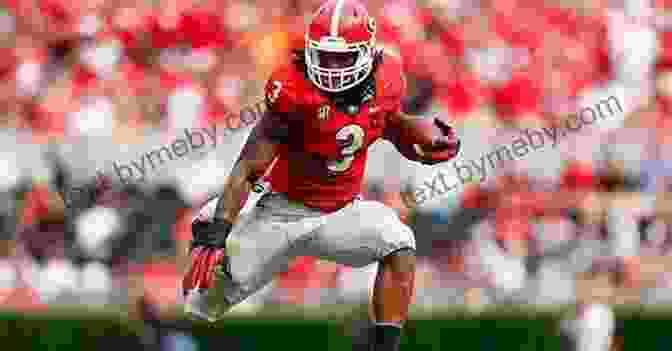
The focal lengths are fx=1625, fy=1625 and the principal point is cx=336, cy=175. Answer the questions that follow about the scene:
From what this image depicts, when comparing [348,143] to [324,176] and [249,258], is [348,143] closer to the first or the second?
[324,176]

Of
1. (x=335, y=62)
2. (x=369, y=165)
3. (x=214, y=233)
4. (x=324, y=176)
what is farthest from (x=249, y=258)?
(x=369, y=165)

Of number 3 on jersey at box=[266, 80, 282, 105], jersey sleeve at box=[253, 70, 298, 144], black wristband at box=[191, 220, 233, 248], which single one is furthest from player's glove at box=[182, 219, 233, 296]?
number 3 on jersey at box=[266, 80, 282, 105]

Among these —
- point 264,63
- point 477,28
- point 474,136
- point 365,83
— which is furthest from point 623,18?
point 365,83

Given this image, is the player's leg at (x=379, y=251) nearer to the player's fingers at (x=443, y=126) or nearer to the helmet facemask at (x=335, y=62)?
the player's fingers at (x=443, y=126)

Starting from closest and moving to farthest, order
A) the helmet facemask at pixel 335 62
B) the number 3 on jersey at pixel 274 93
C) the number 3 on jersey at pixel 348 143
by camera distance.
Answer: the helmet facemask at pixel 335 62
the number 3 on jersey at pixel 274 93
the number 3 on jersey at pixel 348 143

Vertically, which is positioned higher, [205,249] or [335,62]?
[335,62]

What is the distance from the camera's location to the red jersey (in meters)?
5.50

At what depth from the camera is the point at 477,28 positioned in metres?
9.44

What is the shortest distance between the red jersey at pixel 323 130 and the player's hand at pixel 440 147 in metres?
0.16

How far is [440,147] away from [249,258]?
2.87 ft

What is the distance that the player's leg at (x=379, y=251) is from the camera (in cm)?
579

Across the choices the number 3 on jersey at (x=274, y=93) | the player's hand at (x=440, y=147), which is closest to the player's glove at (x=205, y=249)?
the number 3 on jersey at (x=274, y=93)

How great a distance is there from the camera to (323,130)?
559cm

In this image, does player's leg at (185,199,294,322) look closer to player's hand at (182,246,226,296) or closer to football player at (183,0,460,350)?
football player at (183,0,460,350)
